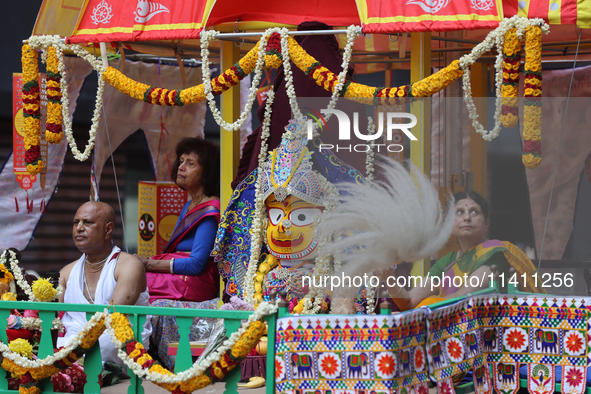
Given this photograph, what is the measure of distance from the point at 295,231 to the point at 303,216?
117mm

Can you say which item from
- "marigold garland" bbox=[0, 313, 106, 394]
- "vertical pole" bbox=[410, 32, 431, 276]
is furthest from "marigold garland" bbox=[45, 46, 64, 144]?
"vertical pole" bbox=[410, 32, 431, 276]

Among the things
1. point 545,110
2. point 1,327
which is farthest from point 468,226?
point 545,110

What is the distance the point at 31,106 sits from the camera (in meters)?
5.57

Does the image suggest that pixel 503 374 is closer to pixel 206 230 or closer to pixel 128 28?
pixel 206 230

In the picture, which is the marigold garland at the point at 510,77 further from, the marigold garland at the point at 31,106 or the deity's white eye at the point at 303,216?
the marigold garland at the point at 31,106

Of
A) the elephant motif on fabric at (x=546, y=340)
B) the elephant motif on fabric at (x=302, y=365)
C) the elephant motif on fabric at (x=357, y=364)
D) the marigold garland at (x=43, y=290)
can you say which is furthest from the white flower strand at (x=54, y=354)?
the elephant motif on fabric at (x=546, y=340)

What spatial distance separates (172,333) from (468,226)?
2129 millimetres

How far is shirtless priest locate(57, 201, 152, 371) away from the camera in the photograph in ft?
14.4

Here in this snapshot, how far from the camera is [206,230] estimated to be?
562cm

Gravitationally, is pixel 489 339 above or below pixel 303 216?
below

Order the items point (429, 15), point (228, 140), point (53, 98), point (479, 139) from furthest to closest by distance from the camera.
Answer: point (479, 139), point (228, 140), point (53, 98), point (429, 15)

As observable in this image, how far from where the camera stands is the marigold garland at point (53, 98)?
5465 millimetres

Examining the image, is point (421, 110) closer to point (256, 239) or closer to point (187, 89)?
point (256, 239)

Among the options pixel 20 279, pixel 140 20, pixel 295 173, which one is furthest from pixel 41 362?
pixel 140 20
